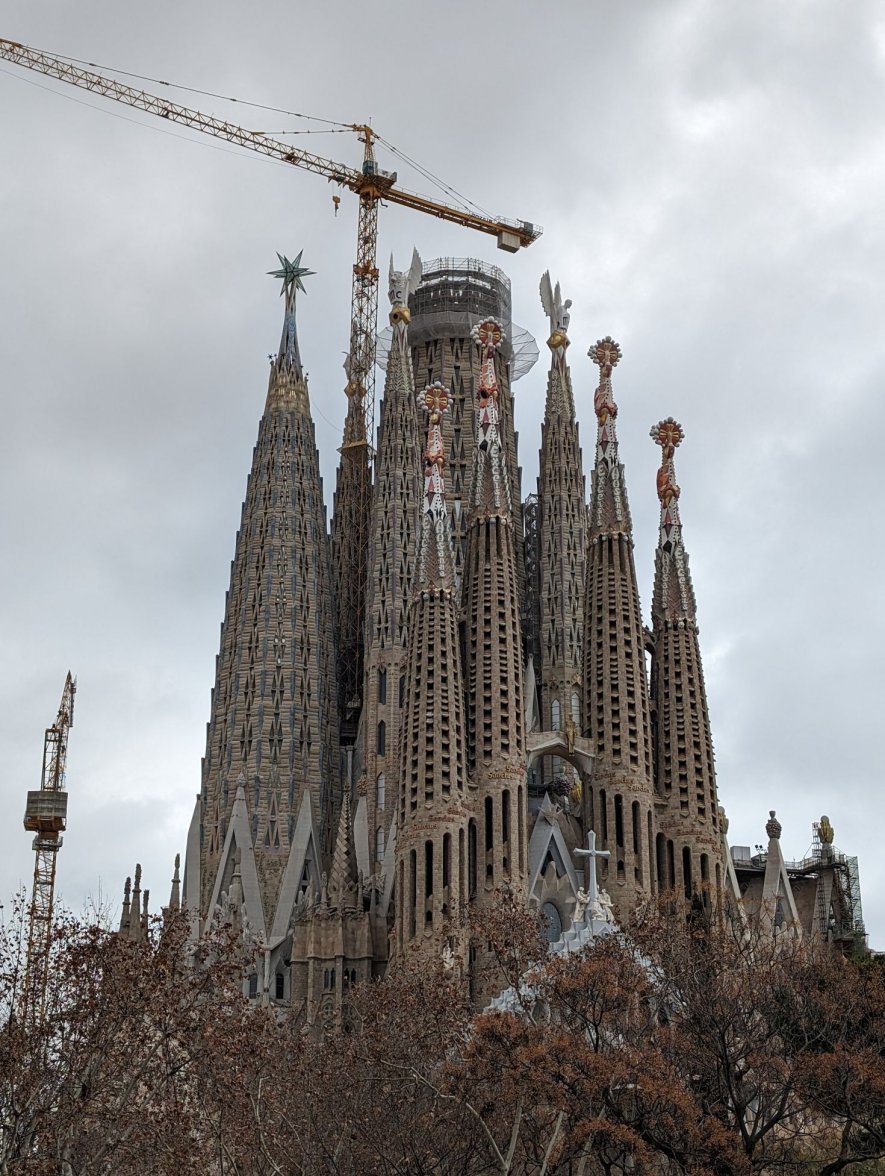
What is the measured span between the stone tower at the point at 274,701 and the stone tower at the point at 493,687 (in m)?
10.5

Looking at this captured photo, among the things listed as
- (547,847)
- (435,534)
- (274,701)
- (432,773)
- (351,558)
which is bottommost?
(547,847)

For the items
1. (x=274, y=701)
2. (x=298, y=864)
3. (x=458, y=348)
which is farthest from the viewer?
(x=458, y=348)

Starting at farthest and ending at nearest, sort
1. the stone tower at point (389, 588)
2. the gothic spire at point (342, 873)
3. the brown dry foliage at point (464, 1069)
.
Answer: the stone tower at point (389, 588)
the gothic spire at point (342, 873)
the brown dry foliage at point (464, 1069)

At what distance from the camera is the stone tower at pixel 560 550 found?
74.9m

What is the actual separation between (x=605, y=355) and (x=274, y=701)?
715 inches

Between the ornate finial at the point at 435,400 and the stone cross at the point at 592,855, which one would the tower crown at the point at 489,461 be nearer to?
the ornate finial at the point at 435,400

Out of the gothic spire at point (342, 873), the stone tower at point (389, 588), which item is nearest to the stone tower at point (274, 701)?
the stone tower at point (389, 588)

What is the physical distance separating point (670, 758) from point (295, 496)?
20.6 meters

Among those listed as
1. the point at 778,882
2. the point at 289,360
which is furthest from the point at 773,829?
the point at 289,360

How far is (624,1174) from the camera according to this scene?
34219mm

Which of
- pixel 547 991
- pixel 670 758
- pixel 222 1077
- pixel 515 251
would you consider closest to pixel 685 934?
pixel 547 991

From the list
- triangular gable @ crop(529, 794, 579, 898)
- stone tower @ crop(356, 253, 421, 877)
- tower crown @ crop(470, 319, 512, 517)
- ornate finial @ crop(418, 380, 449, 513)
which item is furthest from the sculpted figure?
ornate finial @ crop(418, 380, 449, 513)

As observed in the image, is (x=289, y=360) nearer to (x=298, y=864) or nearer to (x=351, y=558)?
(x=351, y=558)

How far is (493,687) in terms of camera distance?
194ft
